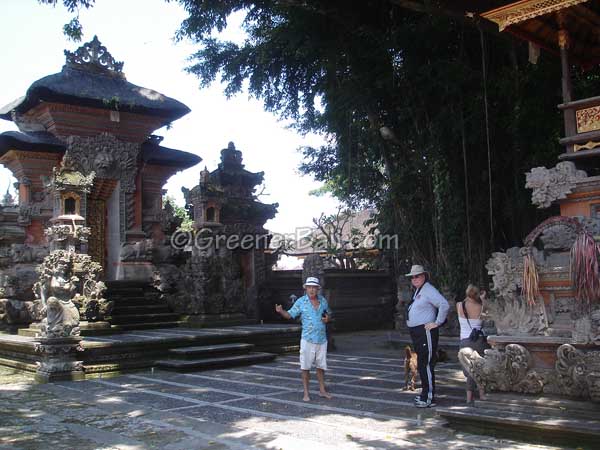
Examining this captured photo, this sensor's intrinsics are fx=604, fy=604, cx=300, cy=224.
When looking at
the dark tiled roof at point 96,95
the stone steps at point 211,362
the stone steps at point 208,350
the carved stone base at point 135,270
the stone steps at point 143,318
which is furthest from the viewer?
the carved stone base at point 135,270

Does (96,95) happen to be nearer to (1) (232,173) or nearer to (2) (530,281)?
(1) (232,173)

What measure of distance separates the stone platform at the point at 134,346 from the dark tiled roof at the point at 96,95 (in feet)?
21.7

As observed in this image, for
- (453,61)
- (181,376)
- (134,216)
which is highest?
(453,61)

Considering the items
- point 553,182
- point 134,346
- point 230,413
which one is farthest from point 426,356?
point 134,346

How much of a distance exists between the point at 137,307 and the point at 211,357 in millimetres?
4168

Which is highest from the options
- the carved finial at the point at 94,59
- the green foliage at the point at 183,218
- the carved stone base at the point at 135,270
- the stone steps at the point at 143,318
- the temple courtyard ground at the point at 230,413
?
the carved finial at the point at 94,59

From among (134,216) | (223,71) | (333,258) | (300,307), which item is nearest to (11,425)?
(300,307)

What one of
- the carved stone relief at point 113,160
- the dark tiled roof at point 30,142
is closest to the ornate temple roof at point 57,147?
the dark tiled roof at point 30,142

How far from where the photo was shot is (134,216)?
703 inches

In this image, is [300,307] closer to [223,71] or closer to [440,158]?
[440,158]

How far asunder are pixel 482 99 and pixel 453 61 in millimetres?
1020

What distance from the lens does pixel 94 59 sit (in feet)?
58.5

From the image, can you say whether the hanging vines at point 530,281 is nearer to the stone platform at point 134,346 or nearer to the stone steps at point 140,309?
Result: the stone platform at point 134,346

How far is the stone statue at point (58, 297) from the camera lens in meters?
9.74
